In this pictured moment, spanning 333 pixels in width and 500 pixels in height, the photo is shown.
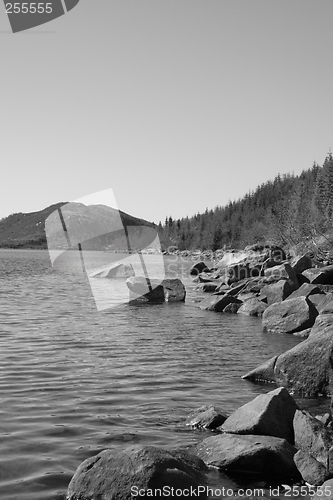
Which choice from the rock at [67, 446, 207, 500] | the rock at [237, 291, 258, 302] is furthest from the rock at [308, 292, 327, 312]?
the rock at [67, 446, 207, 500]

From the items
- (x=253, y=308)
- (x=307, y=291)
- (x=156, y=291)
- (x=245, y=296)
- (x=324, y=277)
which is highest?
(x=156, y=291)

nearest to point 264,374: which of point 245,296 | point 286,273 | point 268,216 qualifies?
point 286,273

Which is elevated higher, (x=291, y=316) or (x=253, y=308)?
(x=291, y=316)

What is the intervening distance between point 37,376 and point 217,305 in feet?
54.6

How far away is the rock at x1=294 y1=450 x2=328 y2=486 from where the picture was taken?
7085 millimetres

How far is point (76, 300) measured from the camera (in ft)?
107

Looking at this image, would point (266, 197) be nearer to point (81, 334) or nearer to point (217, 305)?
point (217, 305)

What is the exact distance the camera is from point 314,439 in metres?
7.71

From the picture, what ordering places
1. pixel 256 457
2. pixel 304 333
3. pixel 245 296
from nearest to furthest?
pixel 256 457 < pixel 304 333 < pixel 245 296

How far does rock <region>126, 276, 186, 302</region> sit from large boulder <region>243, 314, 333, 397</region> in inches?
802

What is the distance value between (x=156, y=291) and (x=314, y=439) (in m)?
25.2

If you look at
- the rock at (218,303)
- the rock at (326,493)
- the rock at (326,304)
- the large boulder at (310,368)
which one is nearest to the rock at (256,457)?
the rock at (326,493)

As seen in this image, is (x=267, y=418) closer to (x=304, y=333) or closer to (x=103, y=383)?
(x=103, y=383)

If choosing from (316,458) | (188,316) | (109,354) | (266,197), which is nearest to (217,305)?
(188,316)
